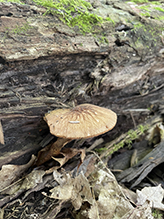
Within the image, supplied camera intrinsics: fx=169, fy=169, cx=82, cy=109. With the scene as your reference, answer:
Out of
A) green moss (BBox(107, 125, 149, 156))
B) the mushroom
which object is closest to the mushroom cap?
the mushroom

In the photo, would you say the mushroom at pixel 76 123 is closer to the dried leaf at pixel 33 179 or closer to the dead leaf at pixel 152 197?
the dried leaf at pixel 33 179

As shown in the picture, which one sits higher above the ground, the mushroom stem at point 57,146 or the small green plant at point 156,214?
the mushroom stem at point 57,146

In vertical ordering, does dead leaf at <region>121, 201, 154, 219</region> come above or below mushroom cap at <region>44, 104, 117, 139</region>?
below

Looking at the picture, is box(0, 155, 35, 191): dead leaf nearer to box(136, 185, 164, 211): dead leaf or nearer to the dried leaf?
the dried leaf

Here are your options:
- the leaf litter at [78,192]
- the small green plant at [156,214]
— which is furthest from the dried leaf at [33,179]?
the small green plant at [156,214]

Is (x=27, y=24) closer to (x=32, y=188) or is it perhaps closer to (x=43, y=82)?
(x=43, y=82)
